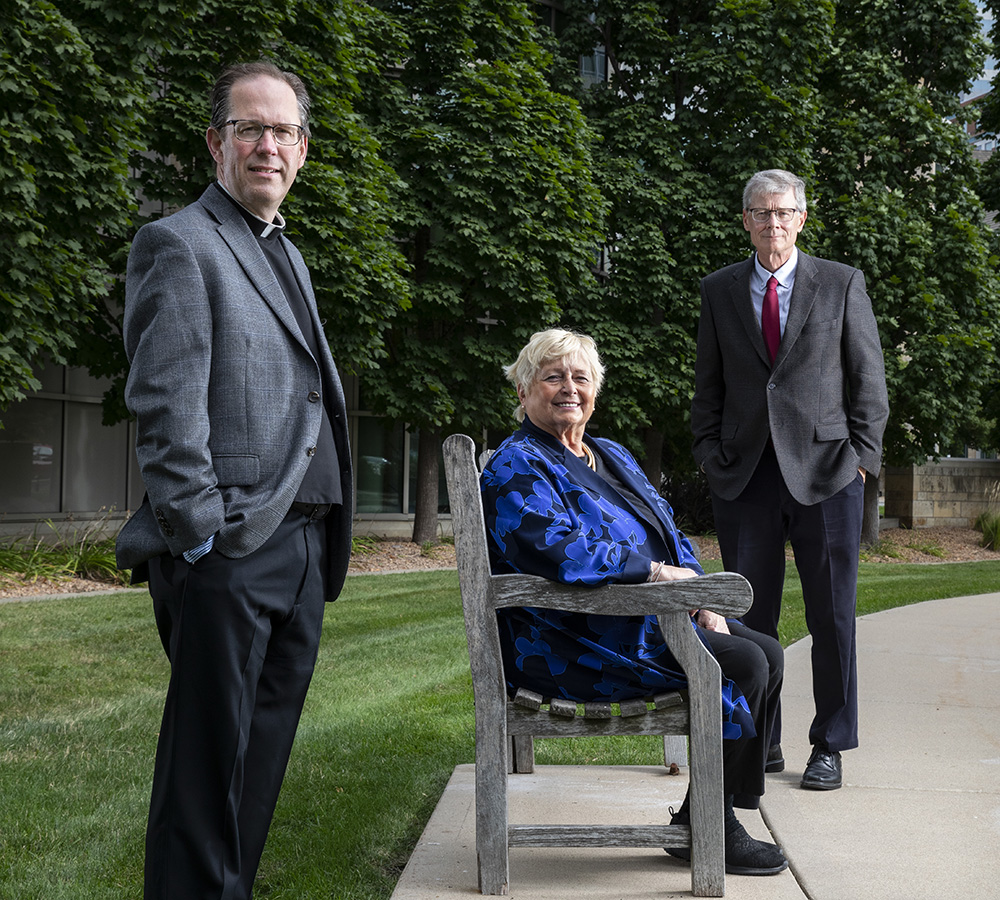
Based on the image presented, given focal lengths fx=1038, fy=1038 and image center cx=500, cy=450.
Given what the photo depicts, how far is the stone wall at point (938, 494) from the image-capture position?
2395 cm

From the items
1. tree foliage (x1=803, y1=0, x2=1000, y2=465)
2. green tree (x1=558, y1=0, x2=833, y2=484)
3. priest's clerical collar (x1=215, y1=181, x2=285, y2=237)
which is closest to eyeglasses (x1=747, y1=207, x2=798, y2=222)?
priest's clerical collar (x1=215, y1=181, x2=285, y2=237)

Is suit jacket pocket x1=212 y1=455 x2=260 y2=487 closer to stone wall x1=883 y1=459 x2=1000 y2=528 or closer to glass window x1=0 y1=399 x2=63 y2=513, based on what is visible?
glass window x1=0 y1=399 x2=63 y2=513

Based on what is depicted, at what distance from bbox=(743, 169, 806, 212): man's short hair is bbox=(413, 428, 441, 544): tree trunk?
12891 millimetres

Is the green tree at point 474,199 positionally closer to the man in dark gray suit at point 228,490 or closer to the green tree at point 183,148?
the green tree at point 183,148

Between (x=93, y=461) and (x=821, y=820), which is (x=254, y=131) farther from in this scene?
(x=93, y=461)

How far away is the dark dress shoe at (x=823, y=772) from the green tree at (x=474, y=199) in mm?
11707

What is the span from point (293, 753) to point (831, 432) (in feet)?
8.62

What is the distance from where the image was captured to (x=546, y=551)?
9.42 ft

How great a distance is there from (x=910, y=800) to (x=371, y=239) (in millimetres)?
11110

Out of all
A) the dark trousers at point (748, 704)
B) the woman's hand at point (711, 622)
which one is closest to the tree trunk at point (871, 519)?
the woman's hand at point (711, 622)

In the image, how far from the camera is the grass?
3176 millimetres

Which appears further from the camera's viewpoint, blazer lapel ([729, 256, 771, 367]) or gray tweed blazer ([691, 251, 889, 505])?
blazer lapel ([729, 256, 771, 367])

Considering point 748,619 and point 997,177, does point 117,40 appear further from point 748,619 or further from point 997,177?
point 997,177

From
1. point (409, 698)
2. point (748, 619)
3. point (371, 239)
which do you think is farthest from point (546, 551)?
point (371, 239)
